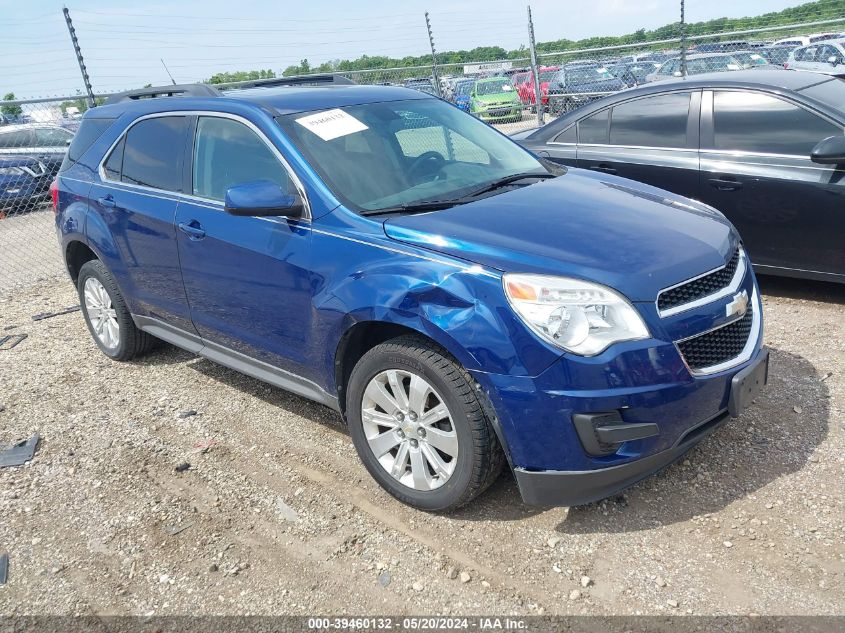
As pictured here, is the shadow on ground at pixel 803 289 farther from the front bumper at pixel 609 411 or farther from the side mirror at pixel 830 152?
the front bumper at pixel 609 411

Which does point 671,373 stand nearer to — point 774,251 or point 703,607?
point 703,607

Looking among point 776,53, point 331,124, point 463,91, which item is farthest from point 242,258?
point 463,91

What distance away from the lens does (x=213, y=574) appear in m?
3.07

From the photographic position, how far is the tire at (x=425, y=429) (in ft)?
9.60

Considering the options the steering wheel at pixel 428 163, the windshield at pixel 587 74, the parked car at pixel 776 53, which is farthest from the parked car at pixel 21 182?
the parked car at pixel 776 53

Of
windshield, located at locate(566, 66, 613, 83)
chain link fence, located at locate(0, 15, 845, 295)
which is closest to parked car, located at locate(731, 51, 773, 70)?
chain link fence, located at locate(0, 15, 845, 295)

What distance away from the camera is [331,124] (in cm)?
380

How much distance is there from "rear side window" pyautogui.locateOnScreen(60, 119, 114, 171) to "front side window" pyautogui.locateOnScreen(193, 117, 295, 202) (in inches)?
50.8

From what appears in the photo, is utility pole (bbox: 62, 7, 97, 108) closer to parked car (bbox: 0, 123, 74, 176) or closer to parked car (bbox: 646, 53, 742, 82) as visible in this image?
parked car (bbox: 0, 123, 74, 176)

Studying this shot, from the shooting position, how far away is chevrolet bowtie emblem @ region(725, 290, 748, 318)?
3051 millimetres

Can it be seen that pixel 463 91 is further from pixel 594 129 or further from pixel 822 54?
pixel 594 129

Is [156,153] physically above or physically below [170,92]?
below

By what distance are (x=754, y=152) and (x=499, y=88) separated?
52.6 feet

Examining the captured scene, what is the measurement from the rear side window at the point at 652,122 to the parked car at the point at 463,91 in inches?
567
